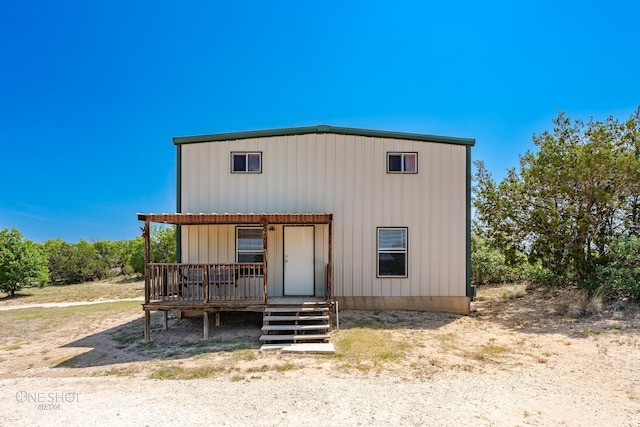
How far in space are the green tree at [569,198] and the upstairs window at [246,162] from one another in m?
8.16

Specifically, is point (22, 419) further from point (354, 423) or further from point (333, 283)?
point (333, 283)

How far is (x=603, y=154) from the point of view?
980 cm

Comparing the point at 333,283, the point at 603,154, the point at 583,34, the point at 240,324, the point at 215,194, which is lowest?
the point at 240,324

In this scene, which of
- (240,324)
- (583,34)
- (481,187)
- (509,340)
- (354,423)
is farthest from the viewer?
Answer: (481,187)

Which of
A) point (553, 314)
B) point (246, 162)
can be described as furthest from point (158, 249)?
point (553, 314)

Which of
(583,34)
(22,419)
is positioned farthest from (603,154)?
(22,419)

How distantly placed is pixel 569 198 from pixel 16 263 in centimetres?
2386

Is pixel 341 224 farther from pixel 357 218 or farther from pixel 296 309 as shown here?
pixel 296 309

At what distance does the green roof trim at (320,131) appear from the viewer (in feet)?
32.2

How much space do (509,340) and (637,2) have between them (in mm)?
10872

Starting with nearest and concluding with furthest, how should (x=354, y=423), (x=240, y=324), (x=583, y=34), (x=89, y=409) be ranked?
(x=354, y=423) → (x=89, y=409) → (x=240, y=324) → (x=583, y=34)

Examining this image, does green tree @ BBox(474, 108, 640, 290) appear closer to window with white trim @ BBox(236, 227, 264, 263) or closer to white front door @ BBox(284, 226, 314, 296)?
white front door @ BBox(284, 226, 314, 296)

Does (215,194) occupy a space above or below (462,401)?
above

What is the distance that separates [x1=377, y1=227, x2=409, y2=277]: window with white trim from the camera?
32.2 feet
